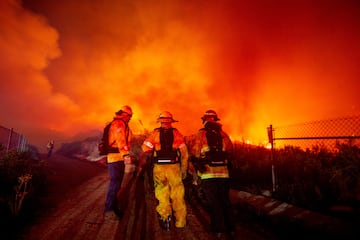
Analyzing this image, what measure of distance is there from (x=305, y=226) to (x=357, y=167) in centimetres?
275

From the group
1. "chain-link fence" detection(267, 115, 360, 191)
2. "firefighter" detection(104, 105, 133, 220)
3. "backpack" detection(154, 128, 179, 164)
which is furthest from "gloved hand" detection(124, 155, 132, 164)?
"chain-link fence" detection(267, 115, 360, 191)

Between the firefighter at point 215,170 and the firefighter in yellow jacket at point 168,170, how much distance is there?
1.22 ft

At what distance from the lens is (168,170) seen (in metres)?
4.73

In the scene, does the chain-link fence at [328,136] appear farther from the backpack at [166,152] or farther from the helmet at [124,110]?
the helmet at [124,110]

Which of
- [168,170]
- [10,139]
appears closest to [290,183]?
[168,170]

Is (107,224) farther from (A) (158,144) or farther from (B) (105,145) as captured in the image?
(A) (158,144)

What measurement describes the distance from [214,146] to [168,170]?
42.9 inches

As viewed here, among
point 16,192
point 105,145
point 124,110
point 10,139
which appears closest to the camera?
point 105,145

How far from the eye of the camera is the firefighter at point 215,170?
4273 millimetres

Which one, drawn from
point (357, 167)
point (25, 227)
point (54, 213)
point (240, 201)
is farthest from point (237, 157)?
point (25, 227)

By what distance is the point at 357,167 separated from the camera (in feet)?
18.5

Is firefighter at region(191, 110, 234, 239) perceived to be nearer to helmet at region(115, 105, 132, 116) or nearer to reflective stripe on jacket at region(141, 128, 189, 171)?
reflective stripe on jacket at region(141, 128, 189, 171)

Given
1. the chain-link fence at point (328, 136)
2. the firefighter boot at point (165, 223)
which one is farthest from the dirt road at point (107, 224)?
the chain-link fence at point (328, 136)

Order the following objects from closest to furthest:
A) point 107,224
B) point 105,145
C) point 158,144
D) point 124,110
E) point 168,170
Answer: point 107,224 → point 168,170 → point 158,144 → point 105,145 → point 124,110
